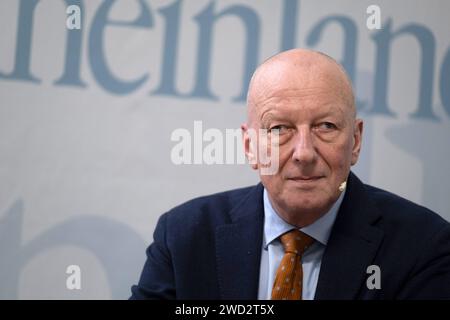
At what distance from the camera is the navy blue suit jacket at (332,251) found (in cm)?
141

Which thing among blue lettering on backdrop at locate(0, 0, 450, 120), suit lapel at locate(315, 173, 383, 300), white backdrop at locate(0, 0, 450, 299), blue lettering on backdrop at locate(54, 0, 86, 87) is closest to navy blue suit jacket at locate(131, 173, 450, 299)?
suit lapel at locate(315, 173, 383, 300)

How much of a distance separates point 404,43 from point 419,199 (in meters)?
0.59

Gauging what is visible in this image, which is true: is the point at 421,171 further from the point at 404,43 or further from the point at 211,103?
the point at 211,103

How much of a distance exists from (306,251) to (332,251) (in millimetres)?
78

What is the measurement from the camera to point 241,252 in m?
1.50

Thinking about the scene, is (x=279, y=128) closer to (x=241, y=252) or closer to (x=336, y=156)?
(x=336, y=156)

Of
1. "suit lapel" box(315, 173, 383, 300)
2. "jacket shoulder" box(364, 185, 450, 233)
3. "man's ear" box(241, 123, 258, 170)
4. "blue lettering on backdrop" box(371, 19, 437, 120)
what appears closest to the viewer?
"suit lapel" box(315, 173, 383, 300)

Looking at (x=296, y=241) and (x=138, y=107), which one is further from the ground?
(x=138, y=107)

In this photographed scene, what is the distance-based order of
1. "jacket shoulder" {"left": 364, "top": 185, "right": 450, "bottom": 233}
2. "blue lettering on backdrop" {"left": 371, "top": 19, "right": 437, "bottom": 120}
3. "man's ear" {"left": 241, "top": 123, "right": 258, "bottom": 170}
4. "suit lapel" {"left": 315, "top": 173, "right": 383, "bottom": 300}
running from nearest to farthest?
"suit lapel" {"left": 315, "top": 173, "right": 383, "bottom": 300} → "jacket shoulder" {"left": 364, "top": 185, "right": 450, "bottom": 233} → "man's ear" {"left": 241, "top": 123, "right": 258, "bottom": 170} → "blue lettering on backdrop" {"left": 371, "top": 19, "right": 437, "bottom": 120}

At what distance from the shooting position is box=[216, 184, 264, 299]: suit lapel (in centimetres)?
145

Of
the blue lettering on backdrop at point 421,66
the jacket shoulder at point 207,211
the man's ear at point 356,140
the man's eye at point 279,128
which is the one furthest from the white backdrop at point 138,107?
the man's eye at point 279,128

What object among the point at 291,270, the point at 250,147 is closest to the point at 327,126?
the point at 250,147

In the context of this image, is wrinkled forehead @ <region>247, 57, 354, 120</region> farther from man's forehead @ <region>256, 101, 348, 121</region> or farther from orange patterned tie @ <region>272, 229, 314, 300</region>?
A: orange patterned tie @ <region>272, 229, 314, 300</region>
